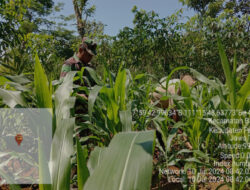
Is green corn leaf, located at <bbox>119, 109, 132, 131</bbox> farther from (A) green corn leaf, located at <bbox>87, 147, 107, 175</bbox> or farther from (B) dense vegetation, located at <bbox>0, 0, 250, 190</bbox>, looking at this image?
(A) green corn leaf, located at <bbox>87, 147, 107, 175</bbox>

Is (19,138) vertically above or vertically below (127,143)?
below

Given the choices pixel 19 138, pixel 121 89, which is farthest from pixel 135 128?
pixel 19 138

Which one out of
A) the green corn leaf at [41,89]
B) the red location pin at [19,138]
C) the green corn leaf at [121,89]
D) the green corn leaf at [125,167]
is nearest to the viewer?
the green corn leaf at [125,167]

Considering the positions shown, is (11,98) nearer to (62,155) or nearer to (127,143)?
(62,155)

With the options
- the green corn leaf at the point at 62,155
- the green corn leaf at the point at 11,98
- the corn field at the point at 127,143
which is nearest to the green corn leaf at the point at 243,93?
the corn field at the point at 127,143

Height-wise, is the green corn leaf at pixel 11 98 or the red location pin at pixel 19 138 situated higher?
the green corn leaf at pixel 11 98

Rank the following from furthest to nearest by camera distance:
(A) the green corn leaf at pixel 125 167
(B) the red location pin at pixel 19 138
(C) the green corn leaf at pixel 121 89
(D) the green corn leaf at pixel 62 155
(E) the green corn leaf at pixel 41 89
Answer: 1. (B) the red location pin at pixel 19 138
2. (C) the green corn leaf at pixel 121 89
3. (E) the green corn leaf at pixel 41 89
4. (D) the green corn leaf at pixel 62 155
5. (A) the green corn leaf at pixel 125 167

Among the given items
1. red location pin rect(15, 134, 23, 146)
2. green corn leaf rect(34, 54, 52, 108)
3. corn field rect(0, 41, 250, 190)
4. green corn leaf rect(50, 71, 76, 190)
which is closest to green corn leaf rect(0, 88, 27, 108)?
corn field rect(0, 41, 250, 190)

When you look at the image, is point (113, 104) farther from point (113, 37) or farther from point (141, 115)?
point (113, 37)

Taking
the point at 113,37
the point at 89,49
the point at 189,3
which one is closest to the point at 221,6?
the point at 189,3

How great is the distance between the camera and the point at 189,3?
11438mm

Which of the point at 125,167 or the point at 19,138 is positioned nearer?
the point at 125,167

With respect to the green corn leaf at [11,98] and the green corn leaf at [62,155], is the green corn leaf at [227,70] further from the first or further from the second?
the green corn leaf at [11,98]

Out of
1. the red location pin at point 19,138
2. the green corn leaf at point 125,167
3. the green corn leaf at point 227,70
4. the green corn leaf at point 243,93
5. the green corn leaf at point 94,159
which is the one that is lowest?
the red location pin at point 19,138
